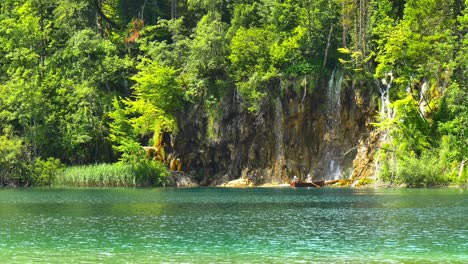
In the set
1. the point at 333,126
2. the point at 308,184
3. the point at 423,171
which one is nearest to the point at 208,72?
the point at 333,126

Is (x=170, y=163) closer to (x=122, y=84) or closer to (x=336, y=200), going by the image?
(x=122, y=84)

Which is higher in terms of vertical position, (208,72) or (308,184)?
(208,72)

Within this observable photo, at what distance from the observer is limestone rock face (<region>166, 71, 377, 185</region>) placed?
72.8 m

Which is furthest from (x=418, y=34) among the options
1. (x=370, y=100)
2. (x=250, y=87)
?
(x=250, y=87)

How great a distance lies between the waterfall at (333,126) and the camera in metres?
72.9

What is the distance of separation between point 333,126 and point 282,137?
17.4 feet

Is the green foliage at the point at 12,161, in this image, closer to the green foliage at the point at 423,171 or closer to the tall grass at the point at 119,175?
the tall grass at the point at 119,175

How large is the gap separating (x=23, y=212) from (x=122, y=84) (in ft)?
152

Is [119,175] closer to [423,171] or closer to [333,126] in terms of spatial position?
[333,126]

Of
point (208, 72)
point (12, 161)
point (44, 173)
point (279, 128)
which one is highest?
point (208, 72)

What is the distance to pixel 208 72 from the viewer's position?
80.2 meters

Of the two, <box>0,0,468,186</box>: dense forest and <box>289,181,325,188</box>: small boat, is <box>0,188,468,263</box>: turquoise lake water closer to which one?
<box>0,0,468,186</box>: dense forest

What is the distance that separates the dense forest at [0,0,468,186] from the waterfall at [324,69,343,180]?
42.9 inches

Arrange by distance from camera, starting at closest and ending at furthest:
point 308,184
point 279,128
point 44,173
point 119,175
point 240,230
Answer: point 240,230 < point 308,184 < point 119,175 < point 279,128 < point 44,173
